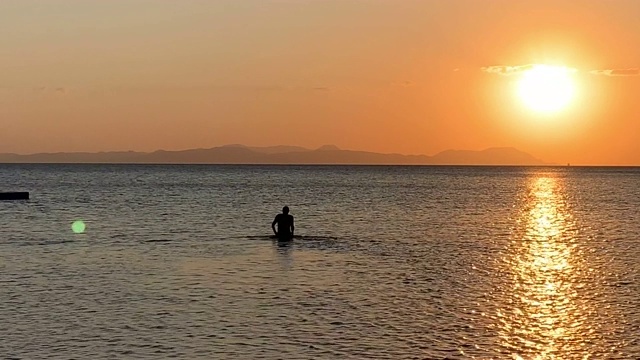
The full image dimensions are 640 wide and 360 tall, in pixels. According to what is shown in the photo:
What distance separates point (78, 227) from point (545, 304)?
41398 millimetres

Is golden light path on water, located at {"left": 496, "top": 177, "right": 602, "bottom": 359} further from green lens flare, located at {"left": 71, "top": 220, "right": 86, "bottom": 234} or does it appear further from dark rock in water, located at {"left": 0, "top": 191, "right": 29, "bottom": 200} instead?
dark rock in water, located at {"left": 0, "top": 191, "right": 29, "bottom": 200}

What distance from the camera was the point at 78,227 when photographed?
62.4m

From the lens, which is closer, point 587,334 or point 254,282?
point 587,334

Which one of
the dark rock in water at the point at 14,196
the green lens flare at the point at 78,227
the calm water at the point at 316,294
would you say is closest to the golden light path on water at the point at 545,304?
the calm water at the point at 316,294

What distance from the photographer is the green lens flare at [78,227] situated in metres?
58.8

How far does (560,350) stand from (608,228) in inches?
2016

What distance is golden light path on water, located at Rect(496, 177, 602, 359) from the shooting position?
22.4 m

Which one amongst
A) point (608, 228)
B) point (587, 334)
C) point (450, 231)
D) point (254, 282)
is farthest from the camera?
point (608, 228)

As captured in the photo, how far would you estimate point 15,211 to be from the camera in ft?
266

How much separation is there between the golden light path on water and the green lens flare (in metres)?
28.0

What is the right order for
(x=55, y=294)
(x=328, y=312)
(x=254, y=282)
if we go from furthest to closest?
1. (x=254, y=282)
2. (x=55, y=294)
3. (x=328, y=312)

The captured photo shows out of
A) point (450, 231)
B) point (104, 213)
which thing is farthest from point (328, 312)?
point (104, 213)

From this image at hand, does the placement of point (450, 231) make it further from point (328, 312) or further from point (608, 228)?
point (328, 312)

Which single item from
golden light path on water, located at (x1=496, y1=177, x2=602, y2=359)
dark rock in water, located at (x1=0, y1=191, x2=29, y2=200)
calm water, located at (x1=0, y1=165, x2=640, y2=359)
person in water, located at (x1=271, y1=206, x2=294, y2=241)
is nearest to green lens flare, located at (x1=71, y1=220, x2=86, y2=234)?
calm water, located at (x1=0, y1=165, x2=640, y2=359)
